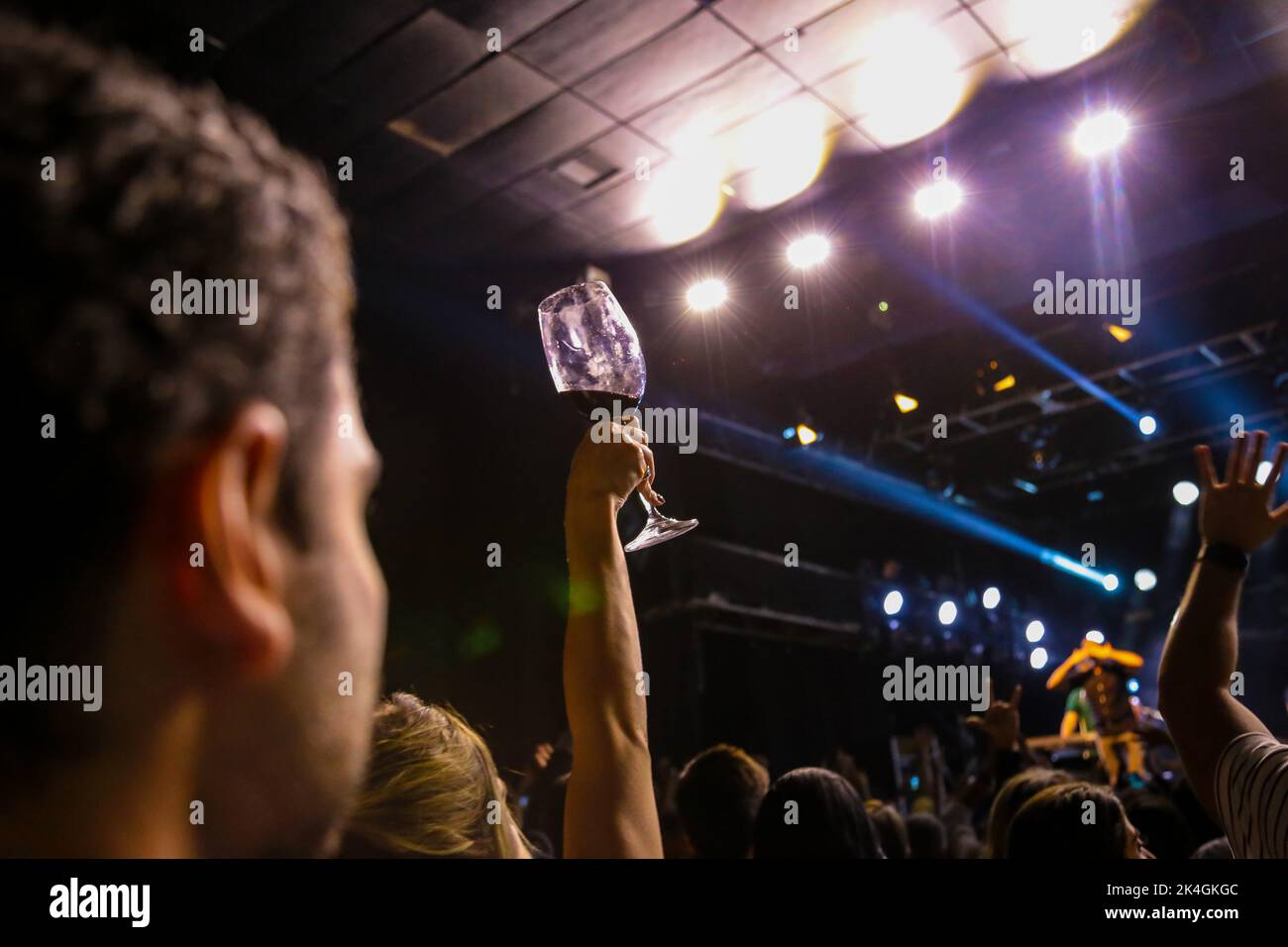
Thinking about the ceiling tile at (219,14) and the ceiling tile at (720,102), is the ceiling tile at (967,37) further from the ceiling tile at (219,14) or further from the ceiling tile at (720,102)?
the ceiling tile at (219,14)

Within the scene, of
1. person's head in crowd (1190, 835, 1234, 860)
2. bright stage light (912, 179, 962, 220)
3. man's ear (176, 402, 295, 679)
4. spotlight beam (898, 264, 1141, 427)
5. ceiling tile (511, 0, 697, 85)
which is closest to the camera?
man's ear (176, 402, 295, 679)

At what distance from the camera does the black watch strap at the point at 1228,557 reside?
5.38ft

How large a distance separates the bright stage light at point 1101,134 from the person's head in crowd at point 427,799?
18.1 ft

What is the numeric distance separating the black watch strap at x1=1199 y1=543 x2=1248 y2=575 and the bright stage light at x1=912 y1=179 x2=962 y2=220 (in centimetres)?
498

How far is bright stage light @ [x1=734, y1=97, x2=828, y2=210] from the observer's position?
5535 millimetres

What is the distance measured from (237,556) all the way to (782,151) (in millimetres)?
5784

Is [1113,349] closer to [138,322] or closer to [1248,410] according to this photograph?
[1248,410]

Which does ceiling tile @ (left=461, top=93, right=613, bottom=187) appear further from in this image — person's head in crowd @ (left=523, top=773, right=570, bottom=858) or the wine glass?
the wine glass

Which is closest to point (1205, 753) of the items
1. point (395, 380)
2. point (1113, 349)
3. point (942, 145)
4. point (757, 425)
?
point (942, 145)

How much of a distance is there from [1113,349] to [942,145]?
9.35 ft

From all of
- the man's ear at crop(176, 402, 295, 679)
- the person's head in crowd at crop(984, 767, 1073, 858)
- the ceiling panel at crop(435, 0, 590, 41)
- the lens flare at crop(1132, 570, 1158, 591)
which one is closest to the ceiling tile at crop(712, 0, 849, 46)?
the ceiling panel at crop(435, 0, 590, 41)

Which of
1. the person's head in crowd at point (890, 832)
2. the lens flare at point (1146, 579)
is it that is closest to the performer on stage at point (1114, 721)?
the person's head in crowd at point (890, 832)

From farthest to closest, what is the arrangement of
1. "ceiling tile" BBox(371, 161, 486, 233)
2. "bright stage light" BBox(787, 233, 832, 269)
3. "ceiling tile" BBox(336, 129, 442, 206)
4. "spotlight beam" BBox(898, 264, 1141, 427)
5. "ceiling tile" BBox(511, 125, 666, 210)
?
"spotlight beam" BBox(898, 264, 1141, 427) < "bright stage light" BBox(787, 233, 832, 269) < "ceiling tile" BBox(371, 161, 486, 233) < "ceiling tile" BBox(511, 125, 666, 210) < "ceiling tile" BBox(336, 129, 442, 206)
